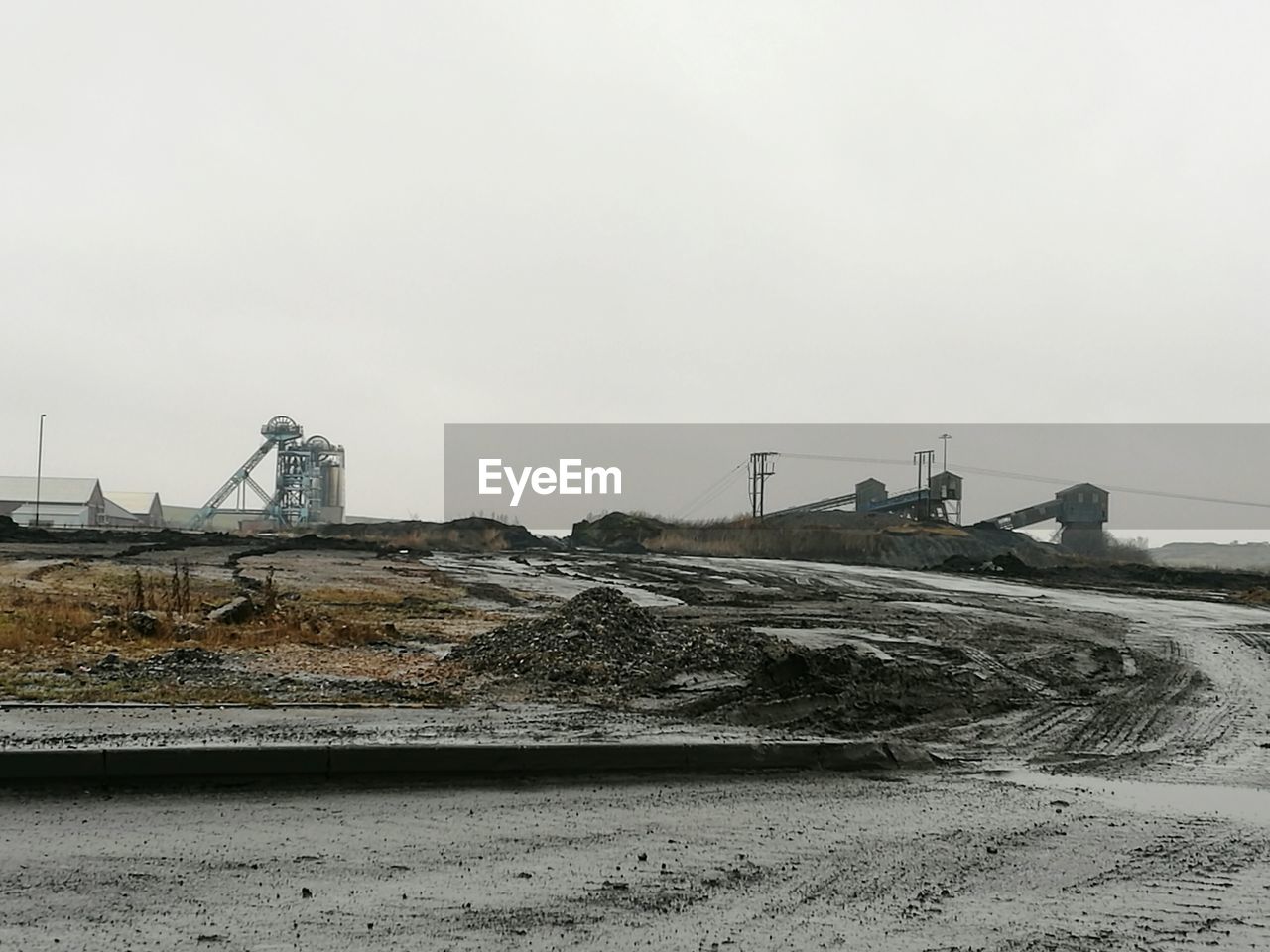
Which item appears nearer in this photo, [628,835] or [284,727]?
[628,835]

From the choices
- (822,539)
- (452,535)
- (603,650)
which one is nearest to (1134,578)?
(822,539)

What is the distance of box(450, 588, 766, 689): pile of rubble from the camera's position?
11680 mm

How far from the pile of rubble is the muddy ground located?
6cm

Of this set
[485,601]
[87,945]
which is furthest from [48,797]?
[485,601]

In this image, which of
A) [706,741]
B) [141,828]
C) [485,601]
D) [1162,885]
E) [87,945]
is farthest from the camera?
[485,601]

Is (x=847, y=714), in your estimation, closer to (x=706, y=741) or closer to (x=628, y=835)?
(x=706, y=741)

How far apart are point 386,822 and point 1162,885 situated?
4036 millimetres

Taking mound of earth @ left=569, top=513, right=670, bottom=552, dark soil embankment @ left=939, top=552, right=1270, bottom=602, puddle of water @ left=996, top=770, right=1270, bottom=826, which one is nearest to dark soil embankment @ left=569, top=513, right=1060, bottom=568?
mound of earth @ left=569, top=513, right=670, bottom=552

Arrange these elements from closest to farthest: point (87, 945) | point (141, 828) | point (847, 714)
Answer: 1. point (87, 945)
2. point (141, 828)
3. point (847, 714)

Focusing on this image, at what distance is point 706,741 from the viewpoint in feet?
26.6

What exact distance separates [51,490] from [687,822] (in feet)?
376

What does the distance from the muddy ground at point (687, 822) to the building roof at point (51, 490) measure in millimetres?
102564

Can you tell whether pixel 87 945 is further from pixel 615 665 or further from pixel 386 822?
pixel 615 665

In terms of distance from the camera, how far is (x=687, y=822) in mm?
6375
